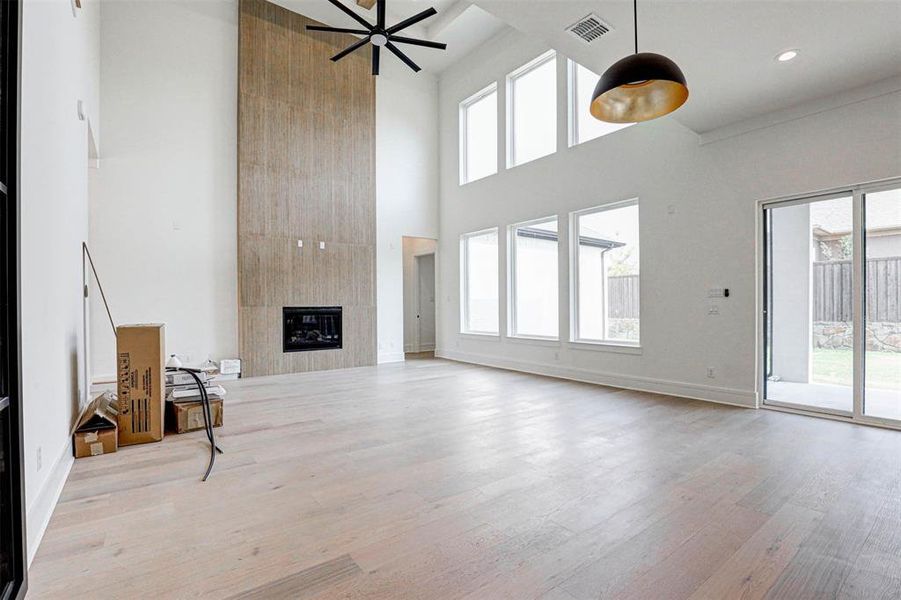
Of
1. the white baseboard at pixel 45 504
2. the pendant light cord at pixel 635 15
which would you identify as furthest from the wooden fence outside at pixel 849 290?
the white baseboard at pixel 45 504

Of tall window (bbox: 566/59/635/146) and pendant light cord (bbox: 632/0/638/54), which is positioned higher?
tall window (bbox: 566/59/635/146)

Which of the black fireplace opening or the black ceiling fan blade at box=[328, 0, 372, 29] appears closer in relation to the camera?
the black ceiling fan blade at box=[328, 0, 372, 29]

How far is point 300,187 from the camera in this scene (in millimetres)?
7457

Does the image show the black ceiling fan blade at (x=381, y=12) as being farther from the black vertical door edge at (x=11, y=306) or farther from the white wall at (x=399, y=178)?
the black vertical door edge at (x=11, y=306)

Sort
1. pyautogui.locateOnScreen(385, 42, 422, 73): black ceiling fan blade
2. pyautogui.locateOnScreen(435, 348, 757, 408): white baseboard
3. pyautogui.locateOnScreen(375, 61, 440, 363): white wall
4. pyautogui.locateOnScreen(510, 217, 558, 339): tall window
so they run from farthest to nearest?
pyautogui.locateOnScreen(375, 61, 440, 363): white wall, pyautogui.locateOnScreen(510, 217, 558, 339): tall window, pyautogui.locateOnScreen(385, 42, 422, 73): black ceiling fan blade, pyautogui.locateOnScreen(435, 348, 757, 408): white baseboard

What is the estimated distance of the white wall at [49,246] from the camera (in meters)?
2.14

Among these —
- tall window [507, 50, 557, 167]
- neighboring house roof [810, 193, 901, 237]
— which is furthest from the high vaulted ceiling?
tall window [507, 50, 557, 167]

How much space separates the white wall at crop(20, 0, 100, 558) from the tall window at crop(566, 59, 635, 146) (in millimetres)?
5850

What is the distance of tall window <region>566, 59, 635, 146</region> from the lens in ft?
21.3

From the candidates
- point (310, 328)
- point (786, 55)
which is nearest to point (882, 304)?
point (786, 55)

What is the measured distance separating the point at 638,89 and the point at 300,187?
595 cm

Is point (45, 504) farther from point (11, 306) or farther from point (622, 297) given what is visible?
point (622, 297)

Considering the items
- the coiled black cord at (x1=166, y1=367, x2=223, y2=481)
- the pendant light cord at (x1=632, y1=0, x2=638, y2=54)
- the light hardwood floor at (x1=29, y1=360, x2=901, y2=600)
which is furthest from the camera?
the coiled black cord at (x1=166, y1=367, x2=223, y2=481)

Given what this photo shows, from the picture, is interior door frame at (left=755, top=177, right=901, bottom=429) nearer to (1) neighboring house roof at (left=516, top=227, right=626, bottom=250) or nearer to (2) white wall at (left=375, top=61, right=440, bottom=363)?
(1) neighboring house roof at (left=516, top=227, right=626, bottom=250)
